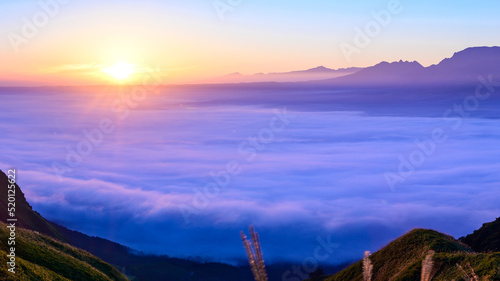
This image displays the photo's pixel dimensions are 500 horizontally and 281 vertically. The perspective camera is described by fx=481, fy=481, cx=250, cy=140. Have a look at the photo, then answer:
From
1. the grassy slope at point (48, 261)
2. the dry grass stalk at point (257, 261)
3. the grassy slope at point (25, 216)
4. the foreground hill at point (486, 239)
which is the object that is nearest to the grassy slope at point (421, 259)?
the foreground hill at point (486, 239)

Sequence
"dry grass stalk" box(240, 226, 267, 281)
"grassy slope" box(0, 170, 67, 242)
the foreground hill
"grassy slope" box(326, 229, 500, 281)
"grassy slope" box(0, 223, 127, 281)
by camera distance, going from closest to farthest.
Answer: "dry grass stalk" box(240, 226, 267, 281), "grassy slope" box(0, 223, 127, 281), "grassy slope" box(326, 229, 500, 281), the foreground hill, "grassy slope" box(0, 170, 67, 242)

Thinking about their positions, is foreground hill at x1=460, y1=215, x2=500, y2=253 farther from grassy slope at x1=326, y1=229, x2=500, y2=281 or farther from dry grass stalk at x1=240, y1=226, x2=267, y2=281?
dry grass stalk at x1=240, y1=226, x2=267, y2=281

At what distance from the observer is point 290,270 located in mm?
186125

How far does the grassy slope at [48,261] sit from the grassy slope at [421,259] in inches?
915

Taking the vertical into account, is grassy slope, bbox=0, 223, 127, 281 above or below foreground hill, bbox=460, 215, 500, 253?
below

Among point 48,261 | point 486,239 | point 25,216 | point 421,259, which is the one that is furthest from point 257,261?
point 25,216

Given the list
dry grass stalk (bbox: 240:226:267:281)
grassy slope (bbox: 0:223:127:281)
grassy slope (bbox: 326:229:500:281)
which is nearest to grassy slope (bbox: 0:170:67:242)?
grassy slope (bbox: 0:223:127:281)

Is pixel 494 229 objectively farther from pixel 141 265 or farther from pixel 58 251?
pixel 141 265

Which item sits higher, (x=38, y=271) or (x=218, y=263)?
(x=218, y=263)

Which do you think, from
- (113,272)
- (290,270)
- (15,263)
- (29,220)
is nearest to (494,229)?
(113,272)

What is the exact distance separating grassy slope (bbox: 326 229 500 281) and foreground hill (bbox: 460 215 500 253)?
20569 mm

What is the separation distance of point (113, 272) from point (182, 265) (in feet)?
469

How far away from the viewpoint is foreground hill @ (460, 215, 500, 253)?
198 ft

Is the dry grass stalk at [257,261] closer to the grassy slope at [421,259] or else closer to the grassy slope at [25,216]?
the grassy slope at [421,259]
